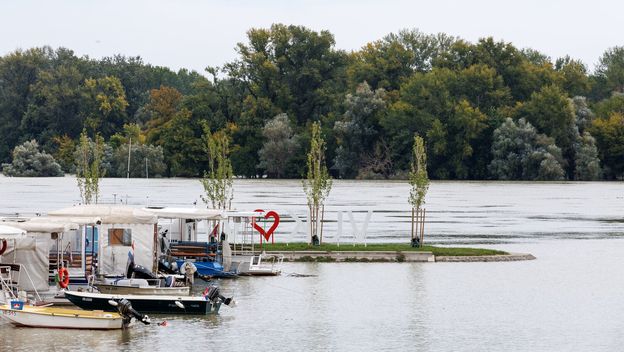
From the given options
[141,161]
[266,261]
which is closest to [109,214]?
[266,261]

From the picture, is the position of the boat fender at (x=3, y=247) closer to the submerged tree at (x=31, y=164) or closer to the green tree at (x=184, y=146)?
the green tree at (x=184, y=146)

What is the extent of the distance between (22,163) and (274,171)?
3941cm

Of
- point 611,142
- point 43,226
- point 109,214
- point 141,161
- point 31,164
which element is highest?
point 611,142

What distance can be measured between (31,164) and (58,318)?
161955 mm

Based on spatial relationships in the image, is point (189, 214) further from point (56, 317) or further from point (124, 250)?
point (56, 317)

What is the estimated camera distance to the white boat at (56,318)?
34.8 m

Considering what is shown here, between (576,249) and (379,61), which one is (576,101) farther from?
(576,249)

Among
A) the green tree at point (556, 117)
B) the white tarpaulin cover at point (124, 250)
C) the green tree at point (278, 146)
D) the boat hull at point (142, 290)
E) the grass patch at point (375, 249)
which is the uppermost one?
the green tree at point (556, 117)

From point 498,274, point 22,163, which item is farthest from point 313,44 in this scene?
point 498,274

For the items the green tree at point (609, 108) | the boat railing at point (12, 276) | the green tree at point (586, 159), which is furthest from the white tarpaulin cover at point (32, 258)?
the green tree at point (609, 108)

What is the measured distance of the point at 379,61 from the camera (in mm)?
189750

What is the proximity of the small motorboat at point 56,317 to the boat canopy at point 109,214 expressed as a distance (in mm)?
6046

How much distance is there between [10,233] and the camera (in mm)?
35719

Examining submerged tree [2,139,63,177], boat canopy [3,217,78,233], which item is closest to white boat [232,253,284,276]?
boat canopy [3,217,78,233]
